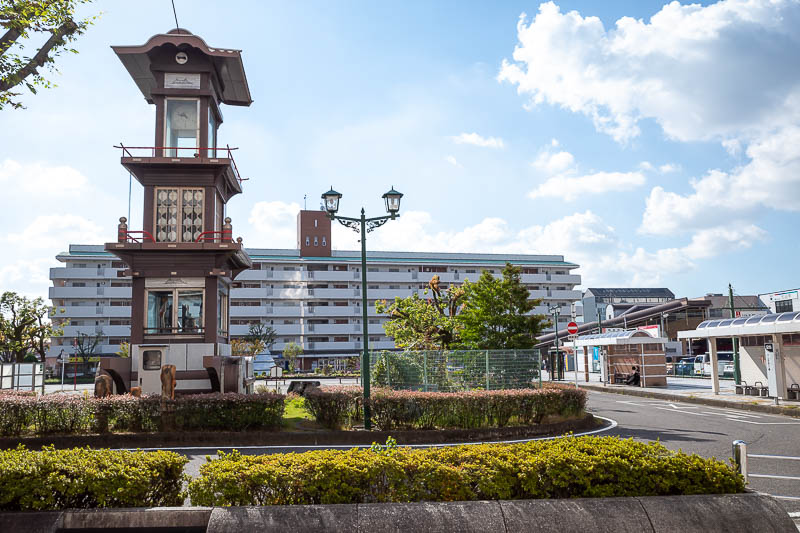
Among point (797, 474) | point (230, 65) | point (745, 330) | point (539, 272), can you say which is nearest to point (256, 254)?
point (539, 272)

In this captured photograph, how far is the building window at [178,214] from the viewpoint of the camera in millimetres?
20219

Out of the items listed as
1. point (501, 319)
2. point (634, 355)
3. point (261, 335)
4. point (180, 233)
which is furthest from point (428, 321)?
point (261, 335)

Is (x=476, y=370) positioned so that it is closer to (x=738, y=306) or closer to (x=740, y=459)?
(x=740, y=459)

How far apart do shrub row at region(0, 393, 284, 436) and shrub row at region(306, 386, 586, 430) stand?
145 cm

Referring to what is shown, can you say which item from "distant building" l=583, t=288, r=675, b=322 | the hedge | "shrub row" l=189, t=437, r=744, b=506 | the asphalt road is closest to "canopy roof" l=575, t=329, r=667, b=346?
the asphalt road

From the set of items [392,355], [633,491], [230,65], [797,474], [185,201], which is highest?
[230,65]

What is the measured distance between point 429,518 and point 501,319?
15541mm

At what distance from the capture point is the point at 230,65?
837 inches

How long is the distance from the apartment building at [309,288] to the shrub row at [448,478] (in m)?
59.8

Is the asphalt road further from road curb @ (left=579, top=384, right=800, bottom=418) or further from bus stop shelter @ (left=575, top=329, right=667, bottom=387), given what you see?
bus stop shelter @ (left=575, top=329, right=667, bottom=387)

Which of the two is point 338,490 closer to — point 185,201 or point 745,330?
point 185,201

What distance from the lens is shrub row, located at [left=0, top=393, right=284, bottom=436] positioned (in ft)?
46.3

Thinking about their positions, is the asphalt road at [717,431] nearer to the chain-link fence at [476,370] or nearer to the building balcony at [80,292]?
the chain-link fence at [476,370]

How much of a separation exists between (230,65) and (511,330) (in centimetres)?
1336
